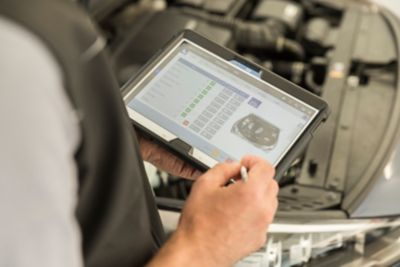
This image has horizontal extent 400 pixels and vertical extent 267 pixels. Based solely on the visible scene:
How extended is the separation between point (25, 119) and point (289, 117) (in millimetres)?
541

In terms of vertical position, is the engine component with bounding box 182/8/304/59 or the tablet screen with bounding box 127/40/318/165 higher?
the tablet screen with bounding box 127/40/318/165

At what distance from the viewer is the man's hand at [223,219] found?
2.24ft

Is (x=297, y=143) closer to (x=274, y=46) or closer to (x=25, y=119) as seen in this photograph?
(x=25, y=119)

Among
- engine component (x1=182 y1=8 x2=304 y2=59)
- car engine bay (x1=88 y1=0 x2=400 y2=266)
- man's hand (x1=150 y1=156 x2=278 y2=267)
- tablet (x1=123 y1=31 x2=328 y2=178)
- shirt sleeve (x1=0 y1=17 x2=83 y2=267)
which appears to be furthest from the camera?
engine component (x1=182 y1=8 x2=304 y2=59)

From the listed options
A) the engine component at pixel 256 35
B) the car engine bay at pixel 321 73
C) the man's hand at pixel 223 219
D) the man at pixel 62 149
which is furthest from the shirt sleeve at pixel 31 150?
the engine component at pixel 256 35

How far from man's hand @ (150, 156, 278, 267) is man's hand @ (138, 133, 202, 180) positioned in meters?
0.15

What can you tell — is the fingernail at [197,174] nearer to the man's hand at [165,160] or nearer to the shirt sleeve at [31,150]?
the man's hand at [165,160]

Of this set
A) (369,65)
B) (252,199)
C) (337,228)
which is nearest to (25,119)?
(252,199)

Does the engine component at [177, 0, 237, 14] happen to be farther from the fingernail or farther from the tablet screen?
the fingernail

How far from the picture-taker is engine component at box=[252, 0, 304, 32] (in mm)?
1550

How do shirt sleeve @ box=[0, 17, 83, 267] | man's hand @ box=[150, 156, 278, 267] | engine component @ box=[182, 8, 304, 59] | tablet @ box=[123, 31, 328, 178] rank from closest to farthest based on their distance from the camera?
shirt sleeve @ box=[0, 17, 83, 267] → man's hand @ box=[150, 156, 278, 267] → tablet @ box=[123, 31, 328, 178] → engine component @ box=[182, 8, 304, 59]

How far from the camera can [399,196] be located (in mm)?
1084

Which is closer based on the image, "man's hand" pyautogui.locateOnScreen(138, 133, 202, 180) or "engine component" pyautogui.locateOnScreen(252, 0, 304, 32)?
"man's hand" pyautogui.locateOnScreen(138, 133, 202, 180)

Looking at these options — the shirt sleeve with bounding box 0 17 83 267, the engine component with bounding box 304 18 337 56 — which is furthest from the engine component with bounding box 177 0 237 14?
the shirt sleeve with bounding box 0 17 83 267
